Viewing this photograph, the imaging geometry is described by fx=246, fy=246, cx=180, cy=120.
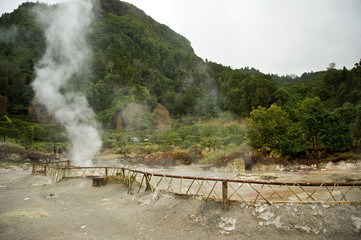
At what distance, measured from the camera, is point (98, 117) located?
245ft

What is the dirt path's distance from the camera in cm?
896

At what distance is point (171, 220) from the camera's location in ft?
34.9

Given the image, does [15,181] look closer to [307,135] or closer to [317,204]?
[317,204]

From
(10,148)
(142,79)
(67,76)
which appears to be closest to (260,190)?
(10,148)

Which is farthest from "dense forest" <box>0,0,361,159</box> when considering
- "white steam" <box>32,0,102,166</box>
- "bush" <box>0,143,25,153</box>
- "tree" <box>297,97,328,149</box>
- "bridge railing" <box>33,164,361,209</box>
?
"bridge railing" <box>33,164,361,209</box>

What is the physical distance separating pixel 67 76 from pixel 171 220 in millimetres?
75992

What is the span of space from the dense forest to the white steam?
365 centimetres

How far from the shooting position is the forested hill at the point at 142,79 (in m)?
68.2

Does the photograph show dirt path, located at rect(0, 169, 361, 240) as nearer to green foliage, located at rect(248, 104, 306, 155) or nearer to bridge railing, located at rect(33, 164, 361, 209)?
bridge railing, located at rect(33, 164, 361, 209)

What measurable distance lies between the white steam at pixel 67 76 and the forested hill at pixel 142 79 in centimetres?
409

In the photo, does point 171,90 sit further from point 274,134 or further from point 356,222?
point 356,222

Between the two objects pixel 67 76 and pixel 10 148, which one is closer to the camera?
pixel 10 148

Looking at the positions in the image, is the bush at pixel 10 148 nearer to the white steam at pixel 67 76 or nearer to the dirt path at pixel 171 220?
the white steam at pixel 67 76

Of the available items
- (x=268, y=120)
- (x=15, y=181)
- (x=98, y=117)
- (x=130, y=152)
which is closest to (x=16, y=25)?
(x=98, y=117)
